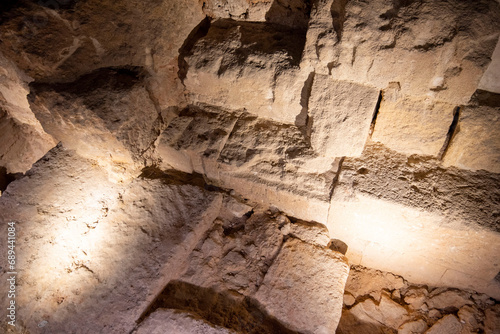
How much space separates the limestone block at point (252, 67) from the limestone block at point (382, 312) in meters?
1.65

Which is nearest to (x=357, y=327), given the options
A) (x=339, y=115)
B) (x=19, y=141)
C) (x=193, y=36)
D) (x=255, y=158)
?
(x=255, y=158)

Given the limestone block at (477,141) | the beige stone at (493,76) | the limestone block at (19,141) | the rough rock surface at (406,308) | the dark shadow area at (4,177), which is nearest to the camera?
the beige stone at (493,76)

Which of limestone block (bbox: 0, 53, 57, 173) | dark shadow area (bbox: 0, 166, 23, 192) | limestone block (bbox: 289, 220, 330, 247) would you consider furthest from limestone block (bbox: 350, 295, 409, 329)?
dark shadow area (bbox: 0, 166, 23, 192)

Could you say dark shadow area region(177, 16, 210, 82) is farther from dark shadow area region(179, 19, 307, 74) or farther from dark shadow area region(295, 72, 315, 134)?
dark shadow area region(295, 72, 315, 134)

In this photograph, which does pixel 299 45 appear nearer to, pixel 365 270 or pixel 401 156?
pixel 401 156

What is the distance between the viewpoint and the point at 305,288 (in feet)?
6.60

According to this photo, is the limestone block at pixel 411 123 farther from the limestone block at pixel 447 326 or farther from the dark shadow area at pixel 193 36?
the dark shadow area at pixel 193 36

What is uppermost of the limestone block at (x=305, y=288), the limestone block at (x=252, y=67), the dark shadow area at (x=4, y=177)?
the limestone block at (x=252, y=67)

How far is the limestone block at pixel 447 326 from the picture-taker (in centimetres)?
212

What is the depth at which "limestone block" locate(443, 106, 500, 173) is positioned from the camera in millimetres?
1696

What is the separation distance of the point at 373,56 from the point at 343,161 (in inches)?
28.7

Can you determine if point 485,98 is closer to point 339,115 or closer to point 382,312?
point 339,115

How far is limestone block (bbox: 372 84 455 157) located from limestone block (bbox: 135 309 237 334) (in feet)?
5.51

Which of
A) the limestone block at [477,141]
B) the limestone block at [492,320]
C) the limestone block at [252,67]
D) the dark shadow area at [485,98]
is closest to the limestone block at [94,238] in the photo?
the limestone block at [252,67]
